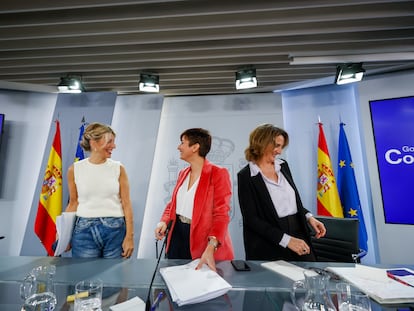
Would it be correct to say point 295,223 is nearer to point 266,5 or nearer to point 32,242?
point 266,5

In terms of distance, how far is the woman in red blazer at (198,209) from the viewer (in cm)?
133

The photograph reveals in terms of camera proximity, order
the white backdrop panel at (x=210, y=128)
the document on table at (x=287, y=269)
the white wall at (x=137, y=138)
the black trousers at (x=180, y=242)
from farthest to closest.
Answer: the white backdrop panel at (x=210, y=128) < the white wall at (x=137, y=138) < the black trousers at (x=180, y=242) < the document on table at (x=287, y=269)

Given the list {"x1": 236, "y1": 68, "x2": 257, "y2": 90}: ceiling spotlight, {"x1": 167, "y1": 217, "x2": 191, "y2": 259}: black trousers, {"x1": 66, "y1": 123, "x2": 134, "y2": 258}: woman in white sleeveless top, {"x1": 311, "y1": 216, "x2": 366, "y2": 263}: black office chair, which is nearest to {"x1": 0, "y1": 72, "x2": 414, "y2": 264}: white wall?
{"x1": 236, "y1": 68, "x2": 257, "y2": 90}: ceiling spotlight

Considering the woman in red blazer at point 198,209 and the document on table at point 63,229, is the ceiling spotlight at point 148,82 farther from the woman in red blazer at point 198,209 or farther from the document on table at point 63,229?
the document on table at point 63,229

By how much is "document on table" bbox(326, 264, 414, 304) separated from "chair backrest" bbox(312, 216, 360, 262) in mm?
571

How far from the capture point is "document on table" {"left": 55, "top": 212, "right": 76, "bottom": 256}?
1.29 m

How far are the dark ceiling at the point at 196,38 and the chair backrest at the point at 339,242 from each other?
5.49 ft

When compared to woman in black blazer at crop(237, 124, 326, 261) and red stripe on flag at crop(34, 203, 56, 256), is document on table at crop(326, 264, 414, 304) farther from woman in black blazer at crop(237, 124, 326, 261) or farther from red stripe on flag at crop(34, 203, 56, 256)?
red stripe on flag at crop(34, 203, 56, 256)

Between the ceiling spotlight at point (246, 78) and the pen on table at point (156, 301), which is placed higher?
the ceiling spotlight at point (246, 78)

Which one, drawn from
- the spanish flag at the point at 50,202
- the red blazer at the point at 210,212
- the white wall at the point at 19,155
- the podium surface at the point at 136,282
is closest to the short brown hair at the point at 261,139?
the red blazer at the point at 210,212

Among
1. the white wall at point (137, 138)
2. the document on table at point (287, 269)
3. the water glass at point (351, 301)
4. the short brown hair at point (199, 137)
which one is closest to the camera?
the water glass at point (351, 301)

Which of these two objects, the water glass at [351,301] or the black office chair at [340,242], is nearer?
the water glass at [351,301]

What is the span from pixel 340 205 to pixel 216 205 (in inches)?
81.9

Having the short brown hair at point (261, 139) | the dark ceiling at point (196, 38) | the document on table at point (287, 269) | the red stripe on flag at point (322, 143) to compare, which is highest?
the dark ceiling at point (196, 38)
